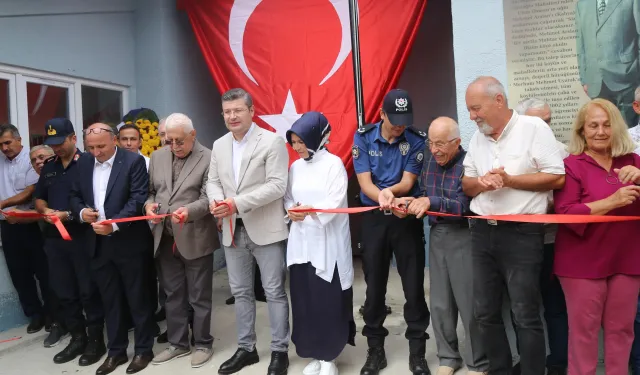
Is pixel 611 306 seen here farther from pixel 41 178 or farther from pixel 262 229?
pixel 41 178

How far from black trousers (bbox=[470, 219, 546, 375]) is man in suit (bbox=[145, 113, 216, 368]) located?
1900 mm

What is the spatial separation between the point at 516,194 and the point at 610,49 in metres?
1.72

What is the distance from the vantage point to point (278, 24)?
17.9 ft

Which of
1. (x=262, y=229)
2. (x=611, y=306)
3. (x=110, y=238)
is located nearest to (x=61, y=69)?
(x=110, y=238)

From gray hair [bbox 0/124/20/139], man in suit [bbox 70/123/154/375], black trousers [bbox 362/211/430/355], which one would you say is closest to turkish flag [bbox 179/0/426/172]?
black trousers [bbox 362/211/430/355]

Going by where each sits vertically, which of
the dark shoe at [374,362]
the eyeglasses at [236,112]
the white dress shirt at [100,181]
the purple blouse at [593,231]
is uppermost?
the eyeglasses at [236,112]

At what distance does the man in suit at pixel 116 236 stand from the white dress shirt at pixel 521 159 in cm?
240

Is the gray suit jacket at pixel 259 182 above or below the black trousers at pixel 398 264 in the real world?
above

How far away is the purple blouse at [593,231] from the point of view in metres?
2.73

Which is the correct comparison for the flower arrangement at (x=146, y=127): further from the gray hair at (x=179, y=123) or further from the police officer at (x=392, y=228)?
the police officer at (x=392, y=228)

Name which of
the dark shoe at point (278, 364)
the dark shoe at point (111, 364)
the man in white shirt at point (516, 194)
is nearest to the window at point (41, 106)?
the dark shoe at point (111, 364)

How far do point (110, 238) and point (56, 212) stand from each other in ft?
1.82

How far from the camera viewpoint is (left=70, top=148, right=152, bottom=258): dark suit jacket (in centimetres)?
384

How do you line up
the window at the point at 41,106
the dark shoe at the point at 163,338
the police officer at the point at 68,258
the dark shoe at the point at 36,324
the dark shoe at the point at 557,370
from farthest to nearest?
the window at the point at 41,106, the dark shoe at the point at 36,324, the dark shoe at the point at 163,338, the police officer at the point at 68,258, the dark shoe at the point at 557,370
